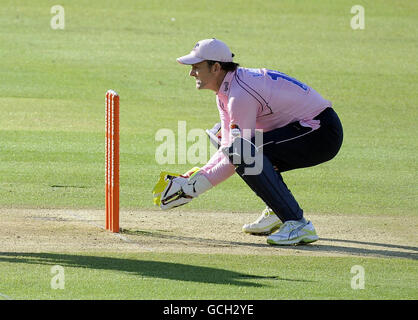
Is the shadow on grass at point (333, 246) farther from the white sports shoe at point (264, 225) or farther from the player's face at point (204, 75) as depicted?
the player's face at point (204, 75)

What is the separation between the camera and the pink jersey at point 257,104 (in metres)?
8.02

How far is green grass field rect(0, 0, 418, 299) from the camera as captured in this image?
7258mm

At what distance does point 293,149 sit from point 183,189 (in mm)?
966

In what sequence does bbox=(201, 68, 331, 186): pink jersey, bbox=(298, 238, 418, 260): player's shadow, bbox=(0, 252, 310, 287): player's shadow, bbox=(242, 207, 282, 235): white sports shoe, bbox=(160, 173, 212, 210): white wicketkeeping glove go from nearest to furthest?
bbox=(0, 252, 310, 287): player's shadow
bbox=(201, 68, 331, 186): pink jersey
bbox=(298, 238, 418, 260): player's shadow
bbox=(160, 173, 212, 210): white wicketkeeping glove
bbox=(242, 207, 282, 235): white sports shoe

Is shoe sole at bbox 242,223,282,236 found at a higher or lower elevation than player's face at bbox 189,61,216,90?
lower

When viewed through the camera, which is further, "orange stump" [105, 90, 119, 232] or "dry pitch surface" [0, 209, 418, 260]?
"orange stump" [105, 90, 119, 232]

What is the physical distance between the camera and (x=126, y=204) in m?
9.84

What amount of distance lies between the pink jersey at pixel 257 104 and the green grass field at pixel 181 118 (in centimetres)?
84

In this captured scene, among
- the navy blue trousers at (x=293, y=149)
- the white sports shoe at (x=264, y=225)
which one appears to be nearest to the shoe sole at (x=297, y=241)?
the navy blue trousers at (x=293, y=149)

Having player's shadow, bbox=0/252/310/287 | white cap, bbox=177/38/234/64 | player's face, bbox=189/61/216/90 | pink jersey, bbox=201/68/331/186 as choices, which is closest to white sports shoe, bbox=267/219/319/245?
pink jersey, bbox=201/68/331/186

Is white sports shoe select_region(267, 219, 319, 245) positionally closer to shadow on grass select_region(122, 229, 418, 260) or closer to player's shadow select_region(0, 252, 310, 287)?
shadow on grass select_region(122, 229, 418, 260)

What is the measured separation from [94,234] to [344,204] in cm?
285

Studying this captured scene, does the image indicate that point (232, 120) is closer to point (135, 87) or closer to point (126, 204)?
point (126, 204)
